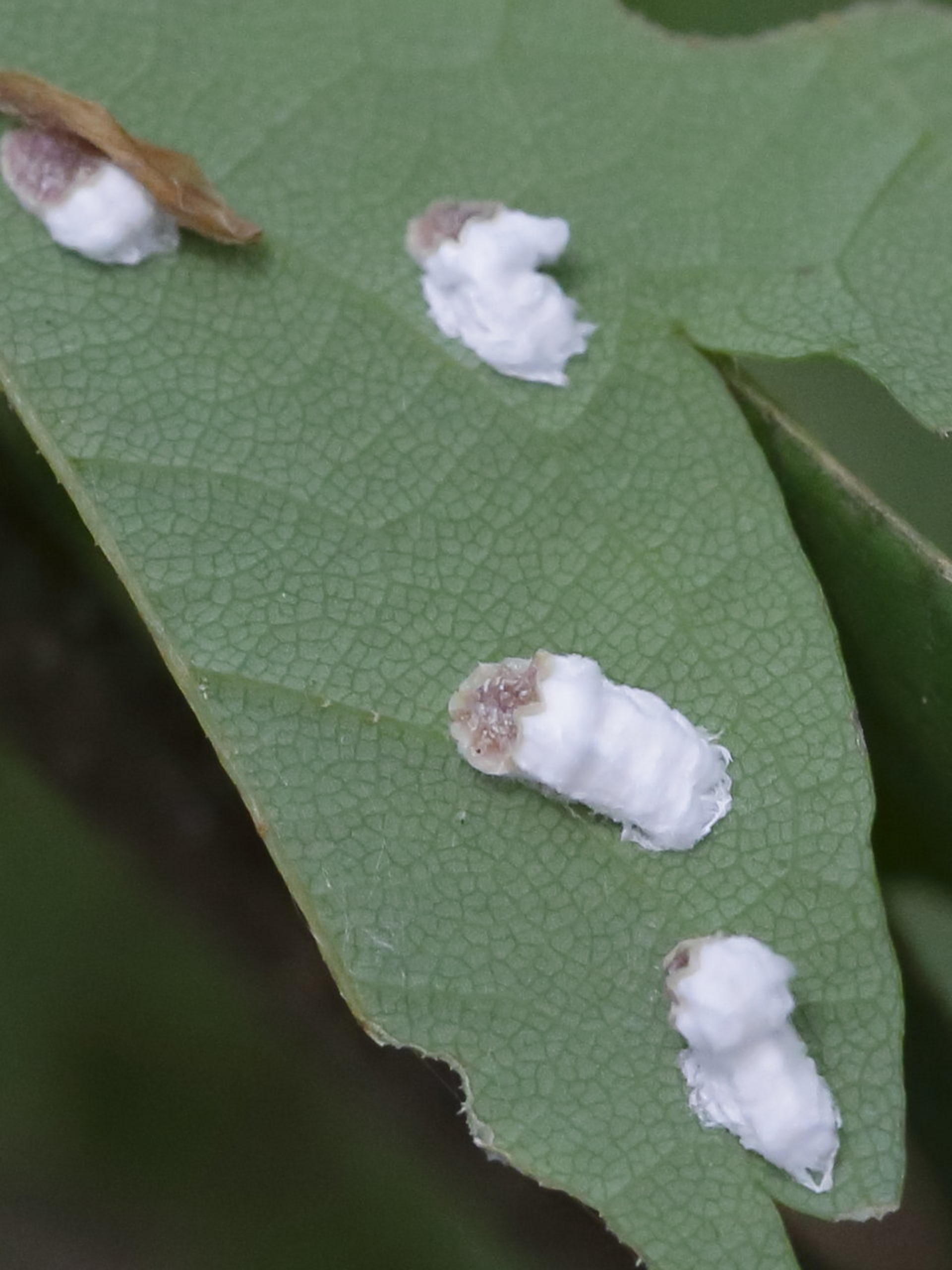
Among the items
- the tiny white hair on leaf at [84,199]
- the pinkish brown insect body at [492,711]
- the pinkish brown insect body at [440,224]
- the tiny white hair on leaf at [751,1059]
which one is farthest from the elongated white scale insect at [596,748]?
the tiny white hair on leaf at [84,199]

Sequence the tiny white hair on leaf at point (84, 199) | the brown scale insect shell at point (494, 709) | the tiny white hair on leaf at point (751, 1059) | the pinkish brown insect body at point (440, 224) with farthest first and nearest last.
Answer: the pinkish brown insect body at point (440, 224) → the tiny white hair on leaf at point (84, 199) → the brown scale insect shell at point (494, 709) → the tiny white hair on leaf at point (751, 1059)

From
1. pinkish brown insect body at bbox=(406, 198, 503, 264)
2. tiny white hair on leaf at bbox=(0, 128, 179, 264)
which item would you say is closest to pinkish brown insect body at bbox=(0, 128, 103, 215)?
tiny white hair on leaf at bbox=(0, 128, 179, 264)

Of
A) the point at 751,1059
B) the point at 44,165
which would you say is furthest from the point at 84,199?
the point at 751,1059

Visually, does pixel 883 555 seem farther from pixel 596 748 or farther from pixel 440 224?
pixel 440 224

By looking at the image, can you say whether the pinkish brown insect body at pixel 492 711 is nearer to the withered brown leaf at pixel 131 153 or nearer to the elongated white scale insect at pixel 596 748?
the elongated white scale insect at pixel 596 748

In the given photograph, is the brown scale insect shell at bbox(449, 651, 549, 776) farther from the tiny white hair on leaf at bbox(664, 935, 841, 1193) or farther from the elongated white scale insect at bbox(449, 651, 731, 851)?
the tiny white hair on leaf at bbox(664, 935, 841, 1193)
